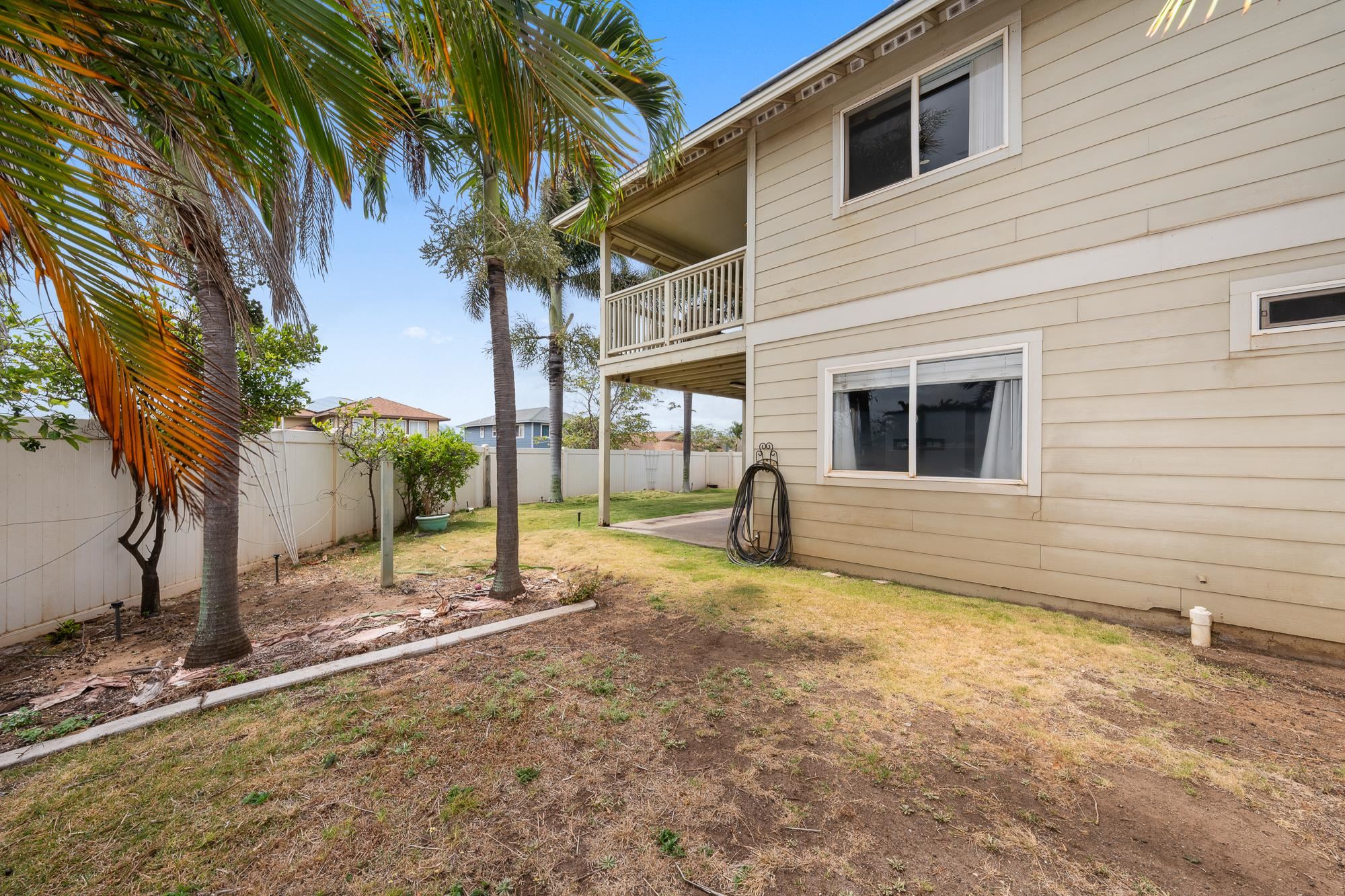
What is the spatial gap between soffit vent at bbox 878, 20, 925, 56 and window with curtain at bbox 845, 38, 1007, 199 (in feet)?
1.02

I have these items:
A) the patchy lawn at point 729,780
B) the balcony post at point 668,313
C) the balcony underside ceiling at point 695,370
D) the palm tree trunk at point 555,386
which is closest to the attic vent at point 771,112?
the balcony post at point 668,313

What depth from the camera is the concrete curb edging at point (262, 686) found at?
6.75 ft

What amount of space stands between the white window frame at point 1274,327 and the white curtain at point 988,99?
2.15 metres

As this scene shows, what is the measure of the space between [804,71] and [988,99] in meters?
1.80

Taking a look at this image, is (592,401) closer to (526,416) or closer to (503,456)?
(503,456)

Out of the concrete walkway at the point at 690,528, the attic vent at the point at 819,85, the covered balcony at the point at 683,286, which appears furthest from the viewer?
the concrete walkway at the point at 690,528

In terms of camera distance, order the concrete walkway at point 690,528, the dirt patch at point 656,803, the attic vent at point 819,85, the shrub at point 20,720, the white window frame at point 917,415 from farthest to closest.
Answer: the concrete walkway at point 690,528 → the attic vent at point 819,85 → the white window frame at point 917,415 → the shrub at point 20,720 → the dirt patch at point 656,803

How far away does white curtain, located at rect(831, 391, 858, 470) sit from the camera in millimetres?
5082

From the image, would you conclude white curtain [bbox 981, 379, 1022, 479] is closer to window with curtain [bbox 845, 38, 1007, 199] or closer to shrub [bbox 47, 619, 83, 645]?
window with curtain [bbox 845, 38, 1007, 199]

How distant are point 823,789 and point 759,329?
489cm

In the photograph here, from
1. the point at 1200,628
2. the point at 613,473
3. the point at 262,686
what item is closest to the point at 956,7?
the point at 1200,628

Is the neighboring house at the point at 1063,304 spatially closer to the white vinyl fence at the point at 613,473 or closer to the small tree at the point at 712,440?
the white vinyl fence at the point at 613,473

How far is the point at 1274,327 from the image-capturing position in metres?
3.07

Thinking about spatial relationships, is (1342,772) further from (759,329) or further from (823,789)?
(759,329)
